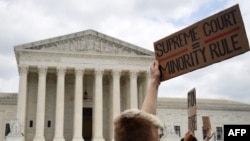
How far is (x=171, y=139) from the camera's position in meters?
42.6

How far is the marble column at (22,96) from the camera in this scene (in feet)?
136

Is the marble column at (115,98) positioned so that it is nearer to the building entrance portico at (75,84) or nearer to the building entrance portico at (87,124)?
the building entrance portico at (75,84)

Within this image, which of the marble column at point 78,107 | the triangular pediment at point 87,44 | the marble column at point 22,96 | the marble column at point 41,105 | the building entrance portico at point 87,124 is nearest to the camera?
the marble column at point 22,96

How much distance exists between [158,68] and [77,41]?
135 ft

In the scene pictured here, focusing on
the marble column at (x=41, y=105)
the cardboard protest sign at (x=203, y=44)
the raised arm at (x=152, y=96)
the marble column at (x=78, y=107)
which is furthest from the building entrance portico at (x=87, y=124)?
the raised arm at (x=152, y=96)

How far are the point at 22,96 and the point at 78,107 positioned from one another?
5.77 metres

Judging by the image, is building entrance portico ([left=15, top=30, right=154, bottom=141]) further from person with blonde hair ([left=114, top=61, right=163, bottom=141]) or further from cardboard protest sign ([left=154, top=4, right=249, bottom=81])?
person with blonde hair ([left=114, top=61, right=163, bottom=141])

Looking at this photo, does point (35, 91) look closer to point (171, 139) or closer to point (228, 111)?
point (171, 139)

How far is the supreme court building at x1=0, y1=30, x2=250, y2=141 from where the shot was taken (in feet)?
141

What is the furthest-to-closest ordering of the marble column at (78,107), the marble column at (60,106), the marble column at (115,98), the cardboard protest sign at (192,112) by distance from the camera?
the marble column at (115,98) → the marble column at (78,107) → the marble column at (60,106) → the cardboard protest sign at (192,112)

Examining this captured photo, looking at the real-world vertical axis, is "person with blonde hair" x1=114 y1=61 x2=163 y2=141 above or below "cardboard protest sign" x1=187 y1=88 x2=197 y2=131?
below

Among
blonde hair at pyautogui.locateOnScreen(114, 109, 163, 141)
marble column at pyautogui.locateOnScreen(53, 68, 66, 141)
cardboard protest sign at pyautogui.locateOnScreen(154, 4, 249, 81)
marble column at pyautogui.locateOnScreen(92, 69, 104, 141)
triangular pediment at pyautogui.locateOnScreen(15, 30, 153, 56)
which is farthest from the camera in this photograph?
triangular pediment at pyautogui.locateOnScreen(15, 30, 153, 56)

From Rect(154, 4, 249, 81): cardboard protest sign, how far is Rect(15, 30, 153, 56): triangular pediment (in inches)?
1580

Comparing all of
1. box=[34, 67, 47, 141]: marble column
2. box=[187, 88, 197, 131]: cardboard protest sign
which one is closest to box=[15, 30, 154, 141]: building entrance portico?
box=[34, 67, 47, 141]: marble column
